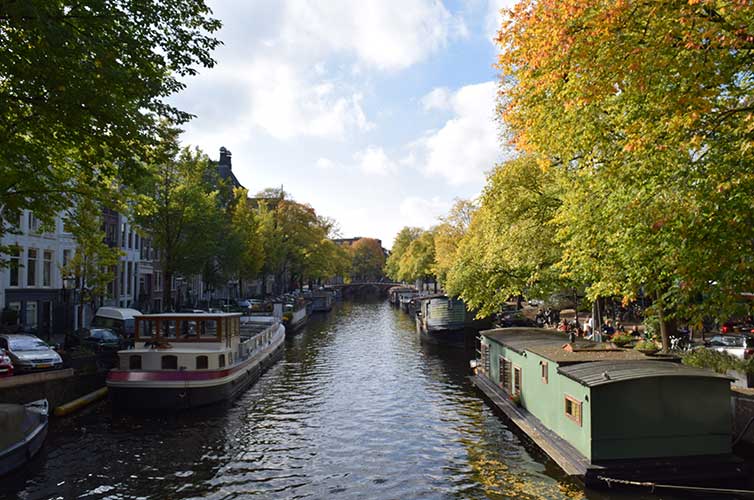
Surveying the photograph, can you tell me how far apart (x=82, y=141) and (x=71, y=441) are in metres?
10.5

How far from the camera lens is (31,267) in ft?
126

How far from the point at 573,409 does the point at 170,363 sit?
16.9m

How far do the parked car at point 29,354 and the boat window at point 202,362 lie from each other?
5.34 metres

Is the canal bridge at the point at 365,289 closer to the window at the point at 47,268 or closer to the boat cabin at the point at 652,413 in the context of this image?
the window at the point at 47,268

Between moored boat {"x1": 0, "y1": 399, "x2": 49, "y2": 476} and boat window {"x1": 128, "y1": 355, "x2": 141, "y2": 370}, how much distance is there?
672 cm

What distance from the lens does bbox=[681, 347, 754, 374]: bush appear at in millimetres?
19781

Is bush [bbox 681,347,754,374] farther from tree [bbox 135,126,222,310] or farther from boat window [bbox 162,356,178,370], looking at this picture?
tree [bbox 135,126,222,310]

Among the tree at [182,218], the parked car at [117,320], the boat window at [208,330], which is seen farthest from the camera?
the tree at [182,218]

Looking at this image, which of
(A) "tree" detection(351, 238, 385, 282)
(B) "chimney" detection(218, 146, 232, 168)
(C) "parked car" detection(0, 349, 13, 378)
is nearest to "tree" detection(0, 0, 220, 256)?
(C) "parked car" detection(0, 349, 13, 378)

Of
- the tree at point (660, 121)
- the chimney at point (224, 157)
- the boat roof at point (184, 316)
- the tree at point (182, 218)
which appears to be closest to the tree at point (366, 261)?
the chimney at point (224, 157)

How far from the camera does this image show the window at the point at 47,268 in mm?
39688

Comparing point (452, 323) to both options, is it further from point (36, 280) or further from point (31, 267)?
point (31, 267)

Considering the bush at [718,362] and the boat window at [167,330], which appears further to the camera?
the boat window at [167,330]

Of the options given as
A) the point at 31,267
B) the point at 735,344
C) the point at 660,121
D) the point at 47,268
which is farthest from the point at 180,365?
the point at 735,344
